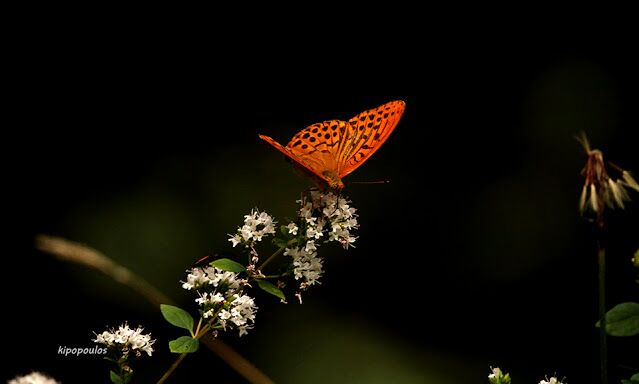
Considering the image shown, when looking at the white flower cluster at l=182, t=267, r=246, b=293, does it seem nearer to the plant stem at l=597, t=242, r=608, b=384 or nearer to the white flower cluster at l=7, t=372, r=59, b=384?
the white flower cluster at l=7, t=372, r=59, b=384

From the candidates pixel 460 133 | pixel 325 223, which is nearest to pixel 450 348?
pixel 460 133

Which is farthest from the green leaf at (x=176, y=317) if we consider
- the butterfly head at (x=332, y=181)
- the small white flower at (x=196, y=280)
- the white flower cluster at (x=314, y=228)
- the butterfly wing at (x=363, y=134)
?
the butterfly wing at (x=363, y=134)

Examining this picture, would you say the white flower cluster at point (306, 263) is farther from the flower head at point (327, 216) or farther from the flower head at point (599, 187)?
the flower head at point (599, 187)

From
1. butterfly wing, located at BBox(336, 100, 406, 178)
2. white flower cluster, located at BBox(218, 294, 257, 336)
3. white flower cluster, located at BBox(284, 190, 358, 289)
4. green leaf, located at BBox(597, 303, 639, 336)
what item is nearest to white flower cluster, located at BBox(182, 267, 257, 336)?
white flower cluster, located at BBox(218, 294, 257, 336)

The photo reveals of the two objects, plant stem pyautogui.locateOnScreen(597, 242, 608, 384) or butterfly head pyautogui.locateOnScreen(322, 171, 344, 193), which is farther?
butterfly head pyautogui.locateOnScreen(322, 171, 344, 193)

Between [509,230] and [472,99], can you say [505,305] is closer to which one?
[509,230]

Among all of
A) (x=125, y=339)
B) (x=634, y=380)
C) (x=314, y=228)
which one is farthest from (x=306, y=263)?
(x=634, y=380)
